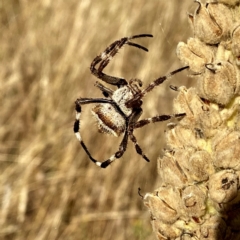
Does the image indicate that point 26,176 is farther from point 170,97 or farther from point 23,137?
point 170,97

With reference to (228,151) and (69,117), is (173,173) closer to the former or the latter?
(228,151)

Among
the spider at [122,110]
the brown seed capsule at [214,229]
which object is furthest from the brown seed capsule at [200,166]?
the spider at [122,110]

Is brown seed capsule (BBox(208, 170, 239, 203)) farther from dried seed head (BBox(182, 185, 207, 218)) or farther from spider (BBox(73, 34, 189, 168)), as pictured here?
spider (BBox(73, 34, 189, 168))

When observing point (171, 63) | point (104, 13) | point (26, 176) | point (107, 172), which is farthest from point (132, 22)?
point (26, 176)

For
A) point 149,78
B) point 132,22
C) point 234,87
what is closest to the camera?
point 234,87

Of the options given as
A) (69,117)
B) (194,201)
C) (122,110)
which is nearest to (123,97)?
(122,110)

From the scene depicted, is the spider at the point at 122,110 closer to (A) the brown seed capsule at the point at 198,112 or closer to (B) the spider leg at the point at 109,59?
(B) the spider leg at the point at 109,59
